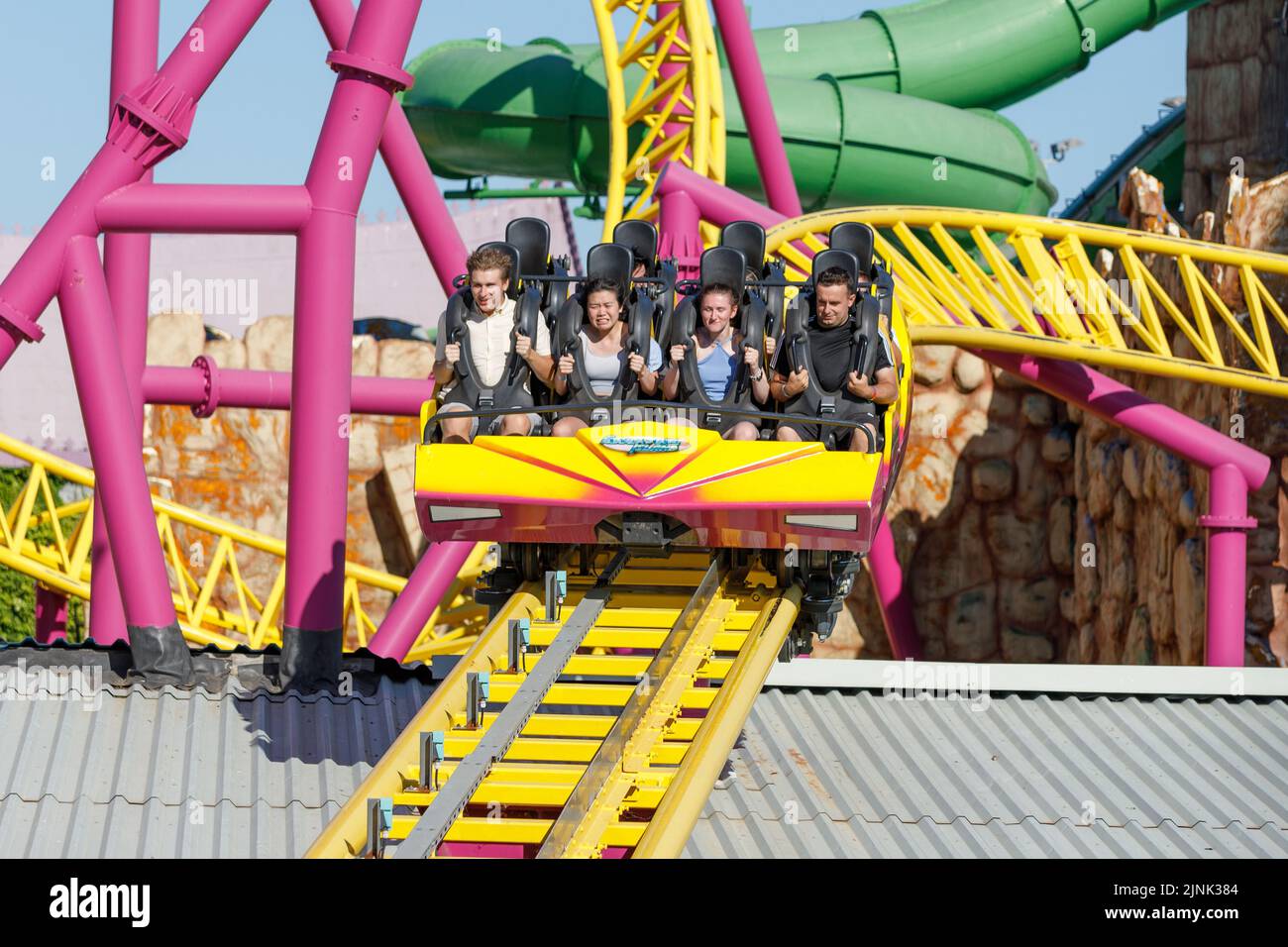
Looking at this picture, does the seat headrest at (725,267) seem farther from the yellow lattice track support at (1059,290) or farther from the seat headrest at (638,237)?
the yellow lattice track support at (1059,290)

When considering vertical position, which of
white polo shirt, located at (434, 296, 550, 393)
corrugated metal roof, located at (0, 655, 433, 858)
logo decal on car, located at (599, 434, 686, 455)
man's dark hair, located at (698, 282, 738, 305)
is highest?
man's dark hair, located at (698, 282, 738, 305)

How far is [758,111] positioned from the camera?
1461cm

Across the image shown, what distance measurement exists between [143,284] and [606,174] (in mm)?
8906

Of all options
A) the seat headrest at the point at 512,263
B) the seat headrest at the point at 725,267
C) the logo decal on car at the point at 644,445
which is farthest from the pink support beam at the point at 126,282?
the logo decal on car at the point at 644,445

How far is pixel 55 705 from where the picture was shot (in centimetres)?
757

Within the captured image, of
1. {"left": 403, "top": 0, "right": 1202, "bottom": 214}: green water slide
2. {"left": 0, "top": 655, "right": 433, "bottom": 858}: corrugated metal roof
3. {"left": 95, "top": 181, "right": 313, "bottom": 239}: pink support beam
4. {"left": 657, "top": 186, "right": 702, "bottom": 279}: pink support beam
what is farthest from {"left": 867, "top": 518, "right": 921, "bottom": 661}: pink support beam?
{"left": 0, "top": 655, "right": 433, "bottom": 858}: corrugated metal roof

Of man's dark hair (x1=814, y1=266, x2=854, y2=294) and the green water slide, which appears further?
the green water slide

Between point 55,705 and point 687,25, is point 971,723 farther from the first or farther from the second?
point 687,25

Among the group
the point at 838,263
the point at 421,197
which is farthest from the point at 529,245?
the point at 421,197

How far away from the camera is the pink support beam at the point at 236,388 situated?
10.8 m

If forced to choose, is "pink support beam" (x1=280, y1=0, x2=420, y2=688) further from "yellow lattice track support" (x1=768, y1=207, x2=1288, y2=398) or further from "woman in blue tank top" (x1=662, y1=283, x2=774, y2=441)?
"yellow lattice track support" (x1=768, y1=207, x2=1288, y2=398)

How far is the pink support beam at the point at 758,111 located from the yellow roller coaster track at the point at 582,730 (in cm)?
800

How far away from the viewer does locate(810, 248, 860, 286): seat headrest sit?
25.6ft
